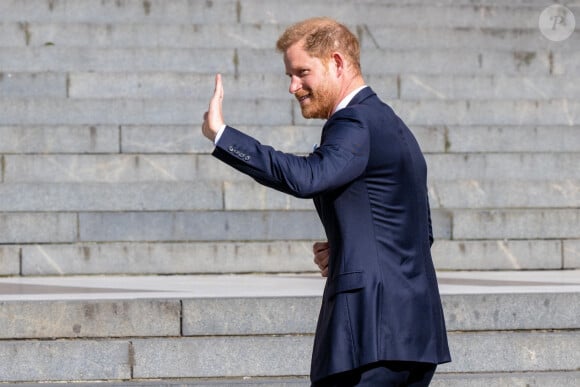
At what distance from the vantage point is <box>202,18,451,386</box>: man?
3.13 meters

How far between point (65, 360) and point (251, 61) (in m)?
5.39

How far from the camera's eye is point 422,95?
10648mm

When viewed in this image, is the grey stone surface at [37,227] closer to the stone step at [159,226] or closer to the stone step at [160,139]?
the stone step at [159,226]

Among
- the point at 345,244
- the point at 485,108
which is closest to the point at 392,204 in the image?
the point at 345,244

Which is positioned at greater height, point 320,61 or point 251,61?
point 251,61

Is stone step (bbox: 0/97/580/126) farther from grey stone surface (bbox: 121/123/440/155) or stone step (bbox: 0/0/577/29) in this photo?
stone step (bbox: 0/0/577/29)

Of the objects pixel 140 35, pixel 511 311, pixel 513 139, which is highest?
pixel 140 35

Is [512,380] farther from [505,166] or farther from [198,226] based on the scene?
[505,166]

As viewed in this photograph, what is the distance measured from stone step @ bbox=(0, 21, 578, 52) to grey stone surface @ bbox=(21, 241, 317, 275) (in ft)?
10.9

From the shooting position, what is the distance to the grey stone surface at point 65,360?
595 cm

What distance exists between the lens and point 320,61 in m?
3.16

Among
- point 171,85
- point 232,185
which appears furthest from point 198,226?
point 171,85

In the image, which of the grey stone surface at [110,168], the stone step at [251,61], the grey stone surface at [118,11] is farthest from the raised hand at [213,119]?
the grey stone surface at [118,11]

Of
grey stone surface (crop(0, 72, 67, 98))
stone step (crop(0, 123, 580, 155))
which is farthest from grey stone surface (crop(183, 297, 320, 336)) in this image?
grey stone surface (crop(0, 72, 67, 98))
